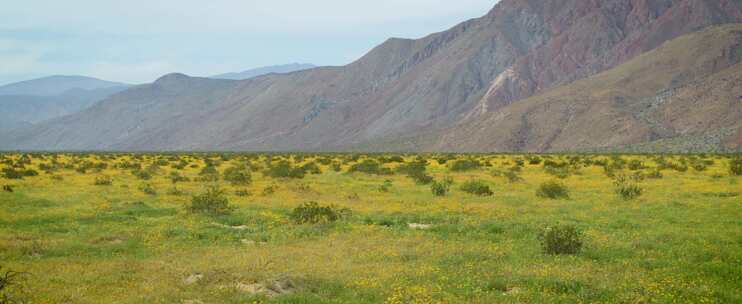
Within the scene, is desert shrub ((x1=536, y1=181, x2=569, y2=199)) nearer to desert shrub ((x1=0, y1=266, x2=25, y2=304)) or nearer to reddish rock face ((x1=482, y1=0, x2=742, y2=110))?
desert shrub ((x1=0, y1=266, x2=25, y2=304))

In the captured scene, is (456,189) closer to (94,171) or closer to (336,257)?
(336,257)

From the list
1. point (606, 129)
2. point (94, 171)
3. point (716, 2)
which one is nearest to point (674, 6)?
point (716, 2)

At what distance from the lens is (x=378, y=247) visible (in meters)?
16.3

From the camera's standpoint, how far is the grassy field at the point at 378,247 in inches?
471

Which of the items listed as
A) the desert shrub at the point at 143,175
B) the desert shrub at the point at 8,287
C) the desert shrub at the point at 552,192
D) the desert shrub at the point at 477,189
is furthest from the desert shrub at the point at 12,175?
the desert shrub at the point at 552,192

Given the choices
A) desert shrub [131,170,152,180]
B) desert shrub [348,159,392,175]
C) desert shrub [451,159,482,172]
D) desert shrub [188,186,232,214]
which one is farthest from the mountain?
desert shrub [188,186,232,214]

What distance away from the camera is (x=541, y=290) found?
39.9 ft

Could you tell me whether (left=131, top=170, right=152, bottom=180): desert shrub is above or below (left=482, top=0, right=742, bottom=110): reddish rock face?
below

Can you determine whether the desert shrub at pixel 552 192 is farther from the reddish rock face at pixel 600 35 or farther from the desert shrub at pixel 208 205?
the reddish rock face at pixel 600 35

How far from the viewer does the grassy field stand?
12.0 meters

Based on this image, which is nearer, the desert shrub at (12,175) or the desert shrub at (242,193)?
the desert shrub at (242,193)

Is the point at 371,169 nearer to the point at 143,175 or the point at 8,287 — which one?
the point at 143,175

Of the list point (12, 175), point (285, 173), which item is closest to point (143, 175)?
point (12, 175)

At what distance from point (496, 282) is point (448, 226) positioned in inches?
273
